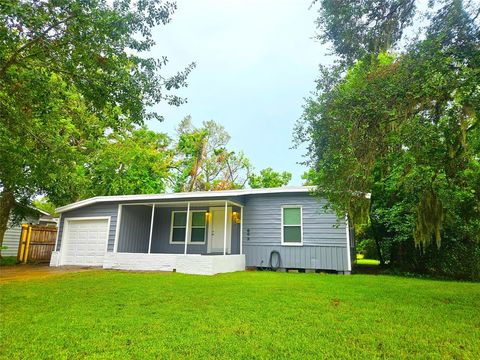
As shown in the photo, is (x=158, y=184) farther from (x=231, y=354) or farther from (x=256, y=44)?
(x=231, y=354)

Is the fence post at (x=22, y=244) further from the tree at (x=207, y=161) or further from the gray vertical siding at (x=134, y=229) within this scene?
the tree at (x=207, y=161)

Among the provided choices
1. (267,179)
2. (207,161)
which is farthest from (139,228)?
(267,179)

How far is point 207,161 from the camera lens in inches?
932

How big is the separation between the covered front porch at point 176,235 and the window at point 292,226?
5.30 ft

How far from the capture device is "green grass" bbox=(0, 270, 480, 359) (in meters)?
3.03

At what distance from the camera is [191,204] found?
1197 centimetres

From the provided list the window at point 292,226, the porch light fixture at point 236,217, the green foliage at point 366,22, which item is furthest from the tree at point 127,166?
the green foliage at point 366,22

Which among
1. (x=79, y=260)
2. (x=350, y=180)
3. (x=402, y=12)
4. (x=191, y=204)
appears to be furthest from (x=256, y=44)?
(x=79, y=260)

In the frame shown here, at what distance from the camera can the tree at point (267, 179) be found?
2458cm

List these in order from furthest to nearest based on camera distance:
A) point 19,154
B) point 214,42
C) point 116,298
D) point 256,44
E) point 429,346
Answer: point 256,44 → point 214,42 → point 19,154 → point 116,298 → point 429,346

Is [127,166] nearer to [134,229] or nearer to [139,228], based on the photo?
[139,228]

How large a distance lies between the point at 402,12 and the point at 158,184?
17.2 metres

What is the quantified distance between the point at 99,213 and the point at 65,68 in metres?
7.94

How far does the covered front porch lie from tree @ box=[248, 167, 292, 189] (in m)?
12.5
